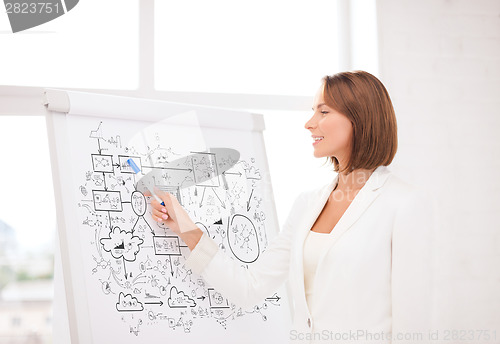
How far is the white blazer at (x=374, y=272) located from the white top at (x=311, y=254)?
2 cm

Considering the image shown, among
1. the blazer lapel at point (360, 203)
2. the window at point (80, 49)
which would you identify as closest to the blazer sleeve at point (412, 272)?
the blazer lapel at point (360, 203)

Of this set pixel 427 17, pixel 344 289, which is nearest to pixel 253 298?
pixel 344 289

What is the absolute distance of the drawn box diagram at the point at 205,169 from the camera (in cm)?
170

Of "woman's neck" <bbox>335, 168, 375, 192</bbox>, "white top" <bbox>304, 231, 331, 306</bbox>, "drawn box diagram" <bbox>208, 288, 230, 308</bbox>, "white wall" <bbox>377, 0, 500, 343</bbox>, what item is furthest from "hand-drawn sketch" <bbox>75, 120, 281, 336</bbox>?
"white wall" <bbox>377, 0, 500, 343</bbox>

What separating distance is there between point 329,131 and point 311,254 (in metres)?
0.37

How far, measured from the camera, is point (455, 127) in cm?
230

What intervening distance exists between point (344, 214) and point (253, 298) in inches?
16.5

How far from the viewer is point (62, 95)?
1.48 meters

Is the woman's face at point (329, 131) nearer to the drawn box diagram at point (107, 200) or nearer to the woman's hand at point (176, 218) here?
the woman's hand at point (176, 218)

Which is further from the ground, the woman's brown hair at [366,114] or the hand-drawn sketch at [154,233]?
the woman's brown hair at [366,114]

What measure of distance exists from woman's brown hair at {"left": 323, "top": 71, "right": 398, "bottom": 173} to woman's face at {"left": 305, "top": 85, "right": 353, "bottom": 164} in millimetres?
19

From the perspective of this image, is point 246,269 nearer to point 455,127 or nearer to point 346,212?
point 346,212

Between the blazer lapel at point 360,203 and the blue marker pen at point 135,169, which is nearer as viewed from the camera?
the blazer lapel at point 360,203

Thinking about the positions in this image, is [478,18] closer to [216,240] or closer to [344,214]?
[344,214]
